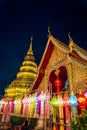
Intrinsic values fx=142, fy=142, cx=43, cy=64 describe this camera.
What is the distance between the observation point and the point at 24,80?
25.4m

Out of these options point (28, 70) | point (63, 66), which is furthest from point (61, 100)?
point (28, 70)

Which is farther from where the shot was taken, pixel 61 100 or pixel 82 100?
pixel 61 100

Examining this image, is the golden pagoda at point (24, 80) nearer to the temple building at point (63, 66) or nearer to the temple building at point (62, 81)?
the temple building at point (63, 66)

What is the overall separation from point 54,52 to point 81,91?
4.89 meters

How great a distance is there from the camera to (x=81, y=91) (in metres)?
8.41

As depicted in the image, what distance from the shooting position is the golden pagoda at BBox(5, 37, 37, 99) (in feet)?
78.2

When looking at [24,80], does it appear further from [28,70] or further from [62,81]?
[62,81]

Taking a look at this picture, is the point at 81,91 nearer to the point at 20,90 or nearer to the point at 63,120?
the point at 63,120

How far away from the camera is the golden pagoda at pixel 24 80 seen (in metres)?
23.8

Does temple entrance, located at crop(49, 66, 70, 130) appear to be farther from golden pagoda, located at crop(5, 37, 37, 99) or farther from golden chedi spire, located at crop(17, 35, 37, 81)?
golden chedi spire, located at crop(17, 35, 37, 81)

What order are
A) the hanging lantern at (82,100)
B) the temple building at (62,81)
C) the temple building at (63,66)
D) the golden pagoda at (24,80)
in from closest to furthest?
the hanging lantern at (82,100) < the temple building at (62,81) < the temple building at (63,66) < the golden pagoda at (24,80)

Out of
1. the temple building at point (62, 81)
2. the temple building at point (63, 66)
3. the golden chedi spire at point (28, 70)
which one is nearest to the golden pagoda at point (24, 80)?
the golden chedi spire at point (28, 70)

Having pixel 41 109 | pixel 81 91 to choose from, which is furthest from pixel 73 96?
pixel 41 109

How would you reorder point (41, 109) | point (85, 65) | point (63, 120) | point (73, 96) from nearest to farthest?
1. point (73, 96)
2. point (85, 65)
3. point (63, 120)
4. point (41, 109)
